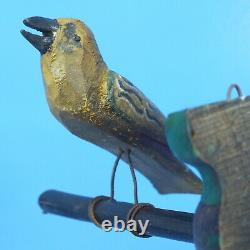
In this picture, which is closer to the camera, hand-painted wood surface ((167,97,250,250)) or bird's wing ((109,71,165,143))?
hand-painted wood surface ((167,97,250,250))

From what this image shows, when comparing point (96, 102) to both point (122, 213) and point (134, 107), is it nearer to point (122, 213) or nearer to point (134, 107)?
point (134, 107)

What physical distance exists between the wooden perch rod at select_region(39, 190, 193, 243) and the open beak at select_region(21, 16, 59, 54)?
Result: 244mm

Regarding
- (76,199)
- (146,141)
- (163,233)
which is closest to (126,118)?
(146,141)

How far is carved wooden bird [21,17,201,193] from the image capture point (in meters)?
0.88

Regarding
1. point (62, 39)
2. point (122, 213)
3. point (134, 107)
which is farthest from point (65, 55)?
point (122, 213)

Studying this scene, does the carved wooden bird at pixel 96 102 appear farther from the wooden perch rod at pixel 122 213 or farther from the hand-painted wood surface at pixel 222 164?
the hand-painted wood surface at pixel 222 164

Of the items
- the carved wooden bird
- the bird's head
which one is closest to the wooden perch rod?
the carved wooden bird

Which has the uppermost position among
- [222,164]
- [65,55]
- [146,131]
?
[65,55]

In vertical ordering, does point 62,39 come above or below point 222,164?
above

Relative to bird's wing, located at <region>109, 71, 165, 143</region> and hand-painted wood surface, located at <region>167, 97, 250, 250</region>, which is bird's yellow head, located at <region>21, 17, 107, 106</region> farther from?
hand-painted wood surface, located at <region>167, 97, 250, 250</region>

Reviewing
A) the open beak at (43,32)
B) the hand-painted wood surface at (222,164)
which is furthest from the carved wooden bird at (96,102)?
the hand-painted wood surface at (222,164)

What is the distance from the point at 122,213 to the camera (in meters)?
0.79

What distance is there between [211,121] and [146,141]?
0.47 metres

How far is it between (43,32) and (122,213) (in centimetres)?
34
